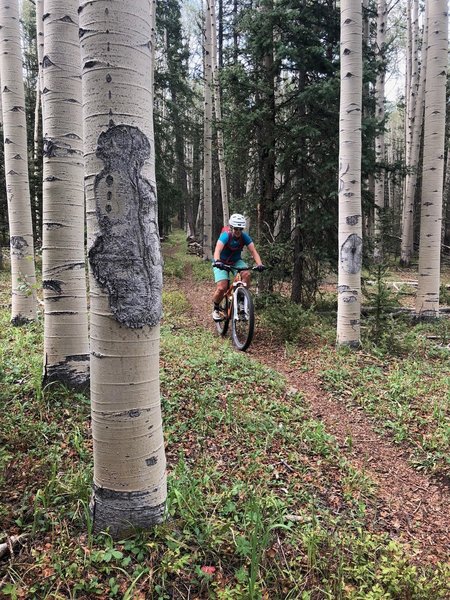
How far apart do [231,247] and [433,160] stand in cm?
440

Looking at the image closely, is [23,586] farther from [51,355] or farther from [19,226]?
[19,226]

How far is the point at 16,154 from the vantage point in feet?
21.6

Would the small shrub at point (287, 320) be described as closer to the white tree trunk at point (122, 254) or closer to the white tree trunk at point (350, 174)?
the white tree trunk at point (350, 174)

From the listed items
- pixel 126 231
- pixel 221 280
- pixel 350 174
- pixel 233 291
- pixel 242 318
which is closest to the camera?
pixel 126 231

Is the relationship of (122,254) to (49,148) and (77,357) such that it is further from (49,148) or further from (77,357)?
(49,148)

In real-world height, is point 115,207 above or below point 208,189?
below

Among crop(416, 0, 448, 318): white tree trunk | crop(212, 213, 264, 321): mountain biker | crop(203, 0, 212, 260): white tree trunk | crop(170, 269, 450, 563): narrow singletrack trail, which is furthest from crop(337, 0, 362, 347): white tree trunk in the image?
crop(203, 0, 212, 260): white tree trunk

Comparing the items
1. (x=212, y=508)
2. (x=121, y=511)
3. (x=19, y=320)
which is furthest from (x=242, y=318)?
(x=121, y=511)

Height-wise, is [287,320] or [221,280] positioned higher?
[221,280]

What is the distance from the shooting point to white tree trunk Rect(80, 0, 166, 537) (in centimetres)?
190

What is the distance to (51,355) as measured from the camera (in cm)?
386

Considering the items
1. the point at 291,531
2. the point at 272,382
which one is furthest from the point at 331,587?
the point at 272,382

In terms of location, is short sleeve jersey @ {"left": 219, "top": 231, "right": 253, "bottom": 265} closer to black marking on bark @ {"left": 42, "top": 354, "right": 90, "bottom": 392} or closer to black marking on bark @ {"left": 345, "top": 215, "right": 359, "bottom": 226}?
black marking on bark @ {"left": 345, "top": 215, "right": 359, "bottom": 226}

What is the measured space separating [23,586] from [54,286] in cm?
257
